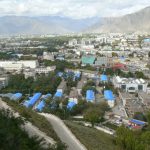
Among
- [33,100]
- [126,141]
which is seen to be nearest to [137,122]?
[126,141]

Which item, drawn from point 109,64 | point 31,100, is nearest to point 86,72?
point 109,64

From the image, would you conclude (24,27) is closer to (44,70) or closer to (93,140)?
(44,70)

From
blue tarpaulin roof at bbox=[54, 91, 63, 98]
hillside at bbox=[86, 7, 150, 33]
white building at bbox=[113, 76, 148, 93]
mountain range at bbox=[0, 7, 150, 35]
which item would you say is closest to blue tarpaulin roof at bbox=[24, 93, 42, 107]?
blue tarpaulin roof at bbox=[54, 91, 63, 98]

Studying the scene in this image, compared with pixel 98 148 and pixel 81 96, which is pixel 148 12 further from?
pixel 98 148

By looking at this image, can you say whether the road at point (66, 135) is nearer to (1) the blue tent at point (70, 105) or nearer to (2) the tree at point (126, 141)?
(2) the tree at point (126, 141)

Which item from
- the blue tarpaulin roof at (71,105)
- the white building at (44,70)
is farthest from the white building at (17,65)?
the blue tarpaulin roof at (71,105)

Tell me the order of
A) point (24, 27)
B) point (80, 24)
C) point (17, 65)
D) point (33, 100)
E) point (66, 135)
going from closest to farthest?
1. point (66, 135)
2. point (33, 100)
3. point (17, 65)
4. point (24, 27)
5. point (80, 24)

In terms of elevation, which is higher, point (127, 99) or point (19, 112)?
point (19, 112)
